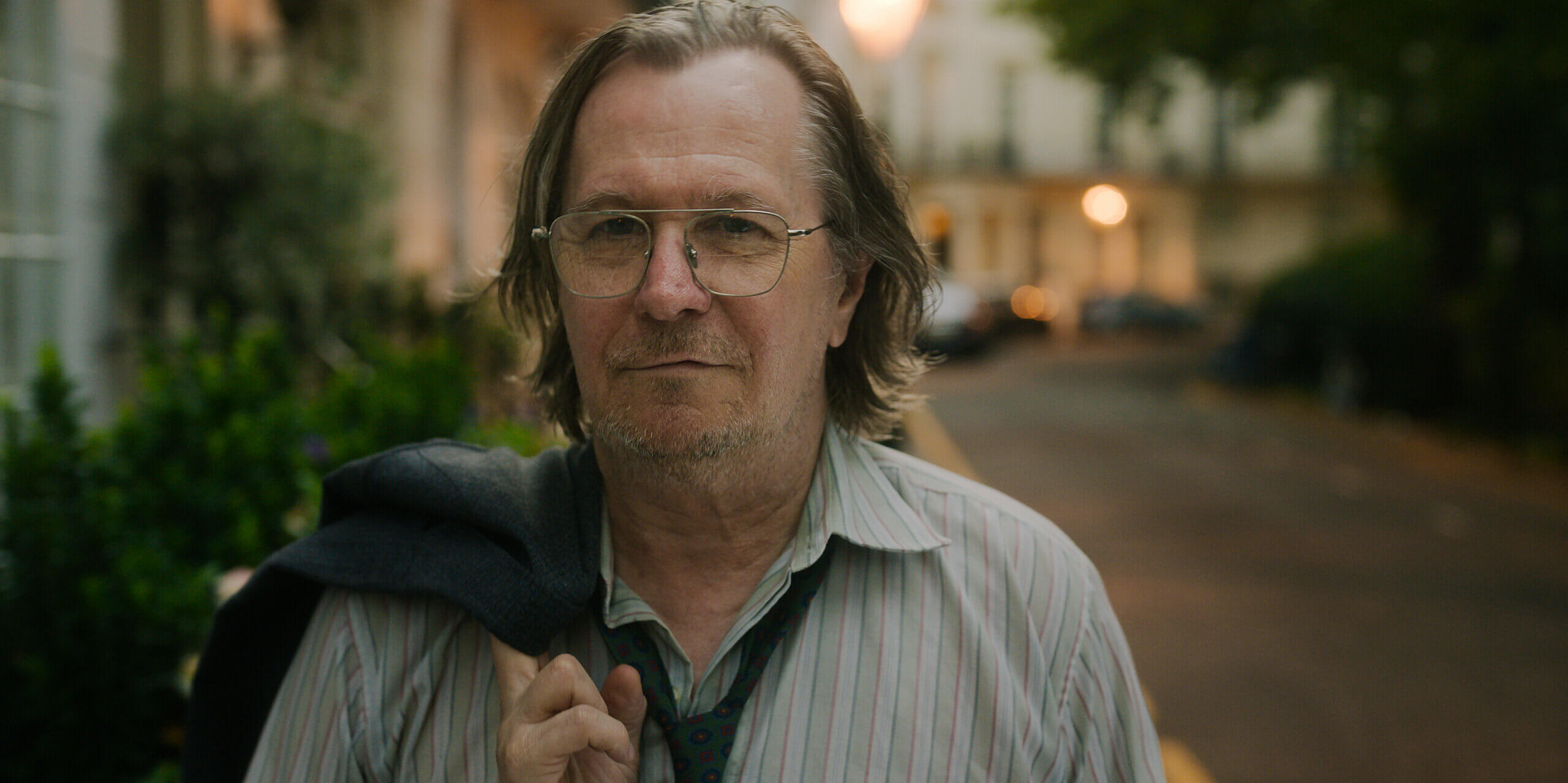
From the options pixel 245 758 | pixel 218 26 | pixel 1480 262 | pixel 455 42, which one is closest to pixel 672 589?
pixel 245 758

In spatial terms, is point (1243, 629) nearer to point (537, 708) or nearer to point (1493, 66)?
point (537, 708)

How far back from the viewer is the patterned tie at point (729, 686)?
160cm

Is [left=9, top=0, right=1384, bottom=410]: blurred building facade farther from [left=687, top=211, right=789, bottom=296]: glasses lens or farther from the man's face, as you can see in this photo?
[left=687, top=211, right=789, bottom=296]: glasses lens

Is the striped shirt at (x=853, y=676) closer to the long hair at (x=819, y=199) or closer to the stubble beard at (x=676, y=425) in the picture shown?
the stubble beard at (x=676, y=425)

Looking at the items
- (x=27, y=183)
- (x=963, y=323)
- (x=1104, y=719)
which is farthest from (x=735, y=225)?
(x=963, y=323)

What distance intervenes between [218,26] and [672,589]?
5638 millimetres

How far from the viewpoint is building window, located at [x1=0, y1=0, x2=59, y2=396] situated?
14.8ft

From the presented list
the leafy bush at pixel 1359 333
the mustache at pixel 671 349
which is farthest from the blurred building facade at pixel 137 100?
the leafy bush at pixel 1359 333

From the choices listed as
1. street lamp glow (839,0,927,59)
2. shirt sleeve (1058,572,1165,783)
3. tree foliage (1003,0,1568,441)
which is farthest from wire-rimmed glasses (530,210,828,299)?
tree foliage (1003,0,1568,441)

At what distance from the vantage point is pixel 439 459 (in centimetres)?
174

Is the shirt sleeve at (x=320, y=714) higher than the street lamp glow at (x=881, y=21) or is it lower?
lower

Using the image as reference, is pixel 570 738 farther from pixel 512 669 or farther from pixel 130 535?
pixel 130 535

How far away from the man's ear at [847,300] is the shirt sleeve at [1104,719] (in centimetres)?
60

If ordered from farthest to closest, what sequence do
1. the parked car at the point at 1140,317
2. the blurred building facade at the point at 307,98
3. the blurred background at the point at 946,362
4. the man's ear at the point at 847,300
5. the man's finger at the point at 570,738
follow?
1. the parked car at the point at 1140,317
2. the blurred building facade at the point at 307,98
3. the blurred background at the point at 946,362
4. the man's ear at the point at 847,300
5. the man's finger at the point at 570,738
